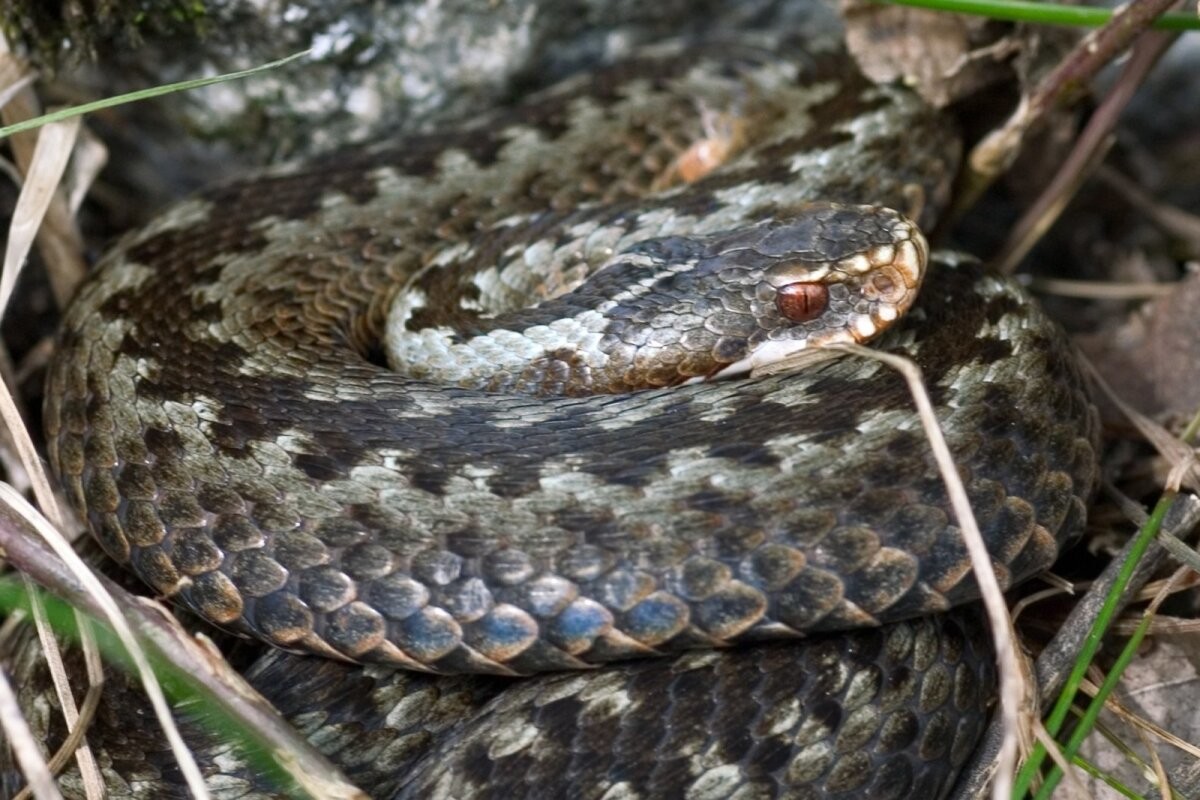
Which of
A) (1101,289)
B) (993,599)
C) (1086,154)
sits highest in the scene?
(1086,154)


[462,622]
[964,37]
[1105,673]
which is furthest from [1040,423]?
[964,37]

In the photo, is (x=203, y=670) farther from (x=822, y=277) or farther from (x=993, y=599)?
(x=822, y=277)

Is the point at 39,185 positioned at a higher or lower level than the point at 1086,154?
higher

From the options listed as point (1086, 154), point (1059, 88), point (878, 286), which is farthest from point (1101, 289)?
point (878, 286)

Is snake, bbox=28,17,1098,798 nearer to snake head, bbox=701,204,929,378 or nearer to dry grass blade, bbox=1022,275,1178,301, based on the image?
snake head, bbox=701,204,929,378

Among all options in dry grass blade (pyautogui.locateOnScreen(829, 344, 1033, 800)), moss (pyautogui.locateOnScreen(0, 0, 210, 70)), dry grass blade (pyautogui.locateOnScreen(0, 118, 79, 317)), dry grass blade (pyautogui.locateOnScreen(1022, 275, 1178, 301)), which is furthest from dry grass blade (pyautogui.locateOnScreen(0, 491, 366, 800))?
dry grass blade (pyautogui.locateOnScreen(1022, 275, 1178, 301))

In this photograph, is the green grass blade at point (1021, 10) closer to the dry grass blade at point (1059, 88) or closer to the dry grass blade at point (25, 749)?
the dry grass blade at point (1059, 88)

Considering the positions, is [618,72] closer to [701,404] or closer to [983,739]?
[701,404]
